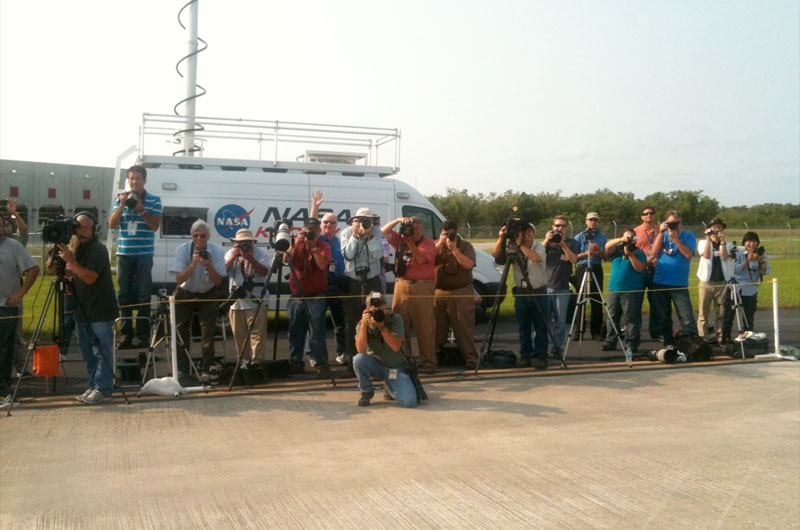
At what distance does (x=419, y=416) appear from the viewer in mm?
7031

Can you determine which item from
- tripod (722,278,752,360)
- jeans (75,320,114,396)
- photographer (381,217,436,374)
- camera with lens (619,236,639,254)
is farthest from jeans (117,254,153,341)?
tripod (722,278,752,360)

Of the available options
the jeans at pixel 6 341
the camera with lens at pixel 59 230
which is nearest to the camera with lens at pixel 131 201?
the camera with lens at pixel 59 230

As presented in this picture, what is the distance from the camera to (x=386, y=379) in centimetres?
758

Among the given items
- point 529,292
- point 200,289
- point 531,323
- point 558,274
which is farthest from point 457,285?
point 200,289

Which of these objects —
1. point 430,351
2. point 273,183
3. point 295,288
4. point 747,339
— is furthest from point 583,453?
point 273,183

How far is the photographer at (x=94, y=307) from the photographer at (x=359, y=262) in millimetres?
2637

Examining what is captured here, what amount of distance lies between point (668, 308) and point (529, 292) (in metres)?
2.61

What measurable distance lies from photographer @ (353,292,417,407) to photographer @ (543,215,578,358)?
3023 millimetres

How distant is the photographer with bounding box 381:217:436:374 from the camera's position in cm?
905

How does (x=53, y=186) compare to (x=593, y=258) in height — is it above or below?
above

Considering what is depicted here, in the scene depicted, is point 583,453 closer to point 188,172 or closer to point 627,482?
point 627,482

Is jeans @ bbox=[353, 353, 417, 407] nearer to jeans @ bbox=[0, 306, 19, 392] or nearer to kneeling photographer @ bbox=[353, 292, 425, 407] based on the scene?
kneeling photographer @ bbox=[353, 292, 425, 407]

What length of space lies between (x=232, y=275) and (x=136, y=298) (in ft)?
4.49

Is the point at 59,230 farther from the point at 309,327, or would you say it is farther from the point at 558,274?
the point at 558,274
